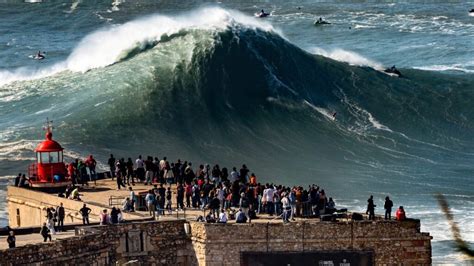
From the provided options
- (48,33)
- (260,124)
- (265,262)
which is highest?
(48,33)

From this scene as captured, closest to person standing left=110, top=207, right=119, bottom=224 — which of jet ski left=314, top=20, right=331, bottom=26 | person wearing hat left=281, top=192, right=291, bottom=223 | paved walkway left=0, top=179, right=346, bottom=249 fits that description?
paved walkway left=0, top=179, right=346, bottom=249

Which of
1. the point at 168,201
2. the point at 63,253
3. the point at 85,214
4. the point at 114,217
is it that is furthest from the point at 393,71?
the point at 63,253

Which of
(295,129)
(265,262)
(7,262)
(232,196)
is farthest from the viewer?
→ (295,129)

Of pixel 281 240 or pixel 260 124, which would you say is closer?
pixel 281 240

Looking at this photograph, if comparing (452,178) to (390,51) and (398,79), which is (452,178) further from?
(390,51)

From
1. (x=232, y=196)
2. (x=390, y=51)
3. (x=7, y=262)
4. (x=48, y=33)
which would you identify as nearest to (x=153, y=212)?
(x=232, y=196)

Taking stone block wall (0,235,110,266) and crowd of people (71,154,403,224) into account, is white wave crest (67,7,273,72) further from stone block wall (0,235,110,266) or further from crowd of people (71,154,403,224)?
stone block wall (0,235,110,266)

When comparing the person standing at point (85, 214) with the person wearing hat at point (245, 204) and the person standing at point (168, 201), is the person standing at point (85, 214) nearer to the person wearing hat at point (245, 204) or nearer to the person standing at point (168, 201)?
the person standing at point (168, 201)
